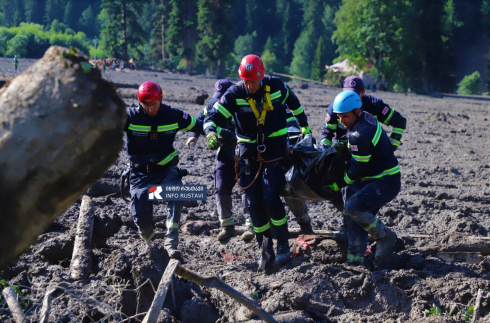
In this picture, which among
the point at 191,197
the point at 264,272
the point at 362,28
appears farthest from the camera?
the point at 362,28

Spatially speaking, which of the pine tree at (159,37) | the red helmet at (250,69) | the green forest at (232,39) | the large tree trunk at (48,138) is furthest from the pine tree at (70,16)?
the large tree trunk at (48,138)

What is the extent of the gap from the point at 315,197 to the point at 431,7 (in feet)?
167

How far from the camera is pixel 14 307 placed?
359 centimetres

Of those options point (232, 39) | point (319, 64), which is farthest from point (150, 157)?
point (319, 64)

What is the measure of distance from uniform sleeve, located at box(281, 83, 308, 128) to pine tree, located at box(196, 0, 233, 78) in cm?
4882

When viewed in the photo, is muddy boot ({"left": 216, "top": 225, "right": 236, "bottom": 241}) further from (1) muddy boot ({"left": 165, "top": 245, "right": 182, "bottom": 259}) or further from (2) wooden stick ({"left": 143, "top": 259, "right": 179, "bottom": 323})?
(2) wooden stick ({"left": 143, "top": 259, "right": 179, "bottom": 323})

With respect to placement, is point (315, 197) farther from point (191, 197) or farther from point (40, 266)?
point (40, 266)

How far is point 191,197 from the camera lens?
486 cm

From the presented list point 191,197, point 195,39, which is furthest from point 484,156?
point 195,39

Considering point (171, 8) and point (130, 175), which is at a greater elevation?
point (171, 8)

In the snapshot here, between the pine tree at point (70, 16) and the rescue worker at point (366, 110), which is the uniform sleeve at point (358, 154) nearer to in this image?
the rescue worker at point (366, 110)

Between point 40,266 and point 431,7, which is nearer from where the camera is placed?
point 40,266

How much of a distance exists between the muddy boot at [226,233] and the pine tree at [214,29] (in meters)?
48.7

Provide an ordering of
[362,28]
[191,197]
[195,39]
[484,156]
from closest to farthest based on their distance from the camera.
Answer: [191,197] → [484,156] → [362,28] → [195,39]
